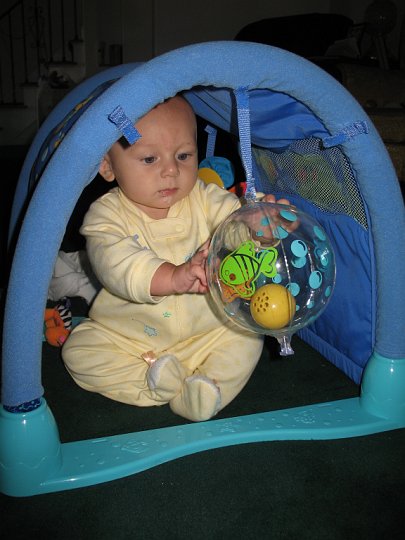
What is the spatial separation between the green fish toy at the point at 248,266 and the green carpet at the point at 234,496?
29cm

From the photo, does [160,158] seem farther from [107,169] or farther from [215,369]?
[215,369]

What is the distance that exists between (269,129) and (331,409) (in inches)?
20.7

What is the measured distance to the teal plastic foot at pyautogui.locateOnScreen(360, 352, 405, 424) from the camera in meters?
0.87

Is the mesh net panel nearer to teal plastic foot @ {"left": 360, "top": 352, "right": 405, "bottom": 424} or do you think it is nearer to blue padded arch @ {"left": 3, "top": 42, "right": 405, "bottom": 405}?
blue padded arch @ {"left": 3, "top": 42, "right": 405, "bottom": 405}

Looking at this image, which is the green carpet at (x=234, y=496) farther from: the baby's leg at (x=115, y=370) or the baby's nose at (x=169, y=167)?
the baby's nose at (x=169, y=167)

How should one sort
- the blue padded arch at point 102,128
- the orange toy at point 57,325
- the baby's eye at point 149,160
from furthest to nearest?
the orange toy at point 57,325 < the baby's eye at point 149,160 < the blue padded arch at point 102,128

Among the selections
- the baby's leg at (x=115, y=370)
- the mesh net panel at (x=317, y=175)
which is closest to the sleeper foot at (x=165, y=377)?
the baby's leg at (x=115, y=370)

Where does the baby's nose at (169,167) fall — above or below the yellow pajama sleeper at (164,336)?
above

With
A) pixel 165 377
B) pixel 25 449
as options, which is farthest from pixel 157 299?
pixel 25 449

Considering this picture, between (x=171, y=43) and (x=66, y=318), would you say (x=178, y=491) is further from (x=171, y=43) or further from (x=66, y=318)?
(x=171, y=43)

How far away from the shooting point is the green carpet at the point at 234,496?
66cm

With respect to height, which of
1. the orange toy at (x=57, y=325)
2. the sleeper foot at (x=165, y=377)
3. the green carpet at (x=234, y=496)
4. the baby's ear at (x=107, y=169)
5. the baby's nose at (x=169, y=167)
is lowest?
the orange toy at (x=57, y=325)

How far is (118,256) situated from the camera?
2.62ft

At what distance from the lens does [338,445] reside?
2.72 ft
